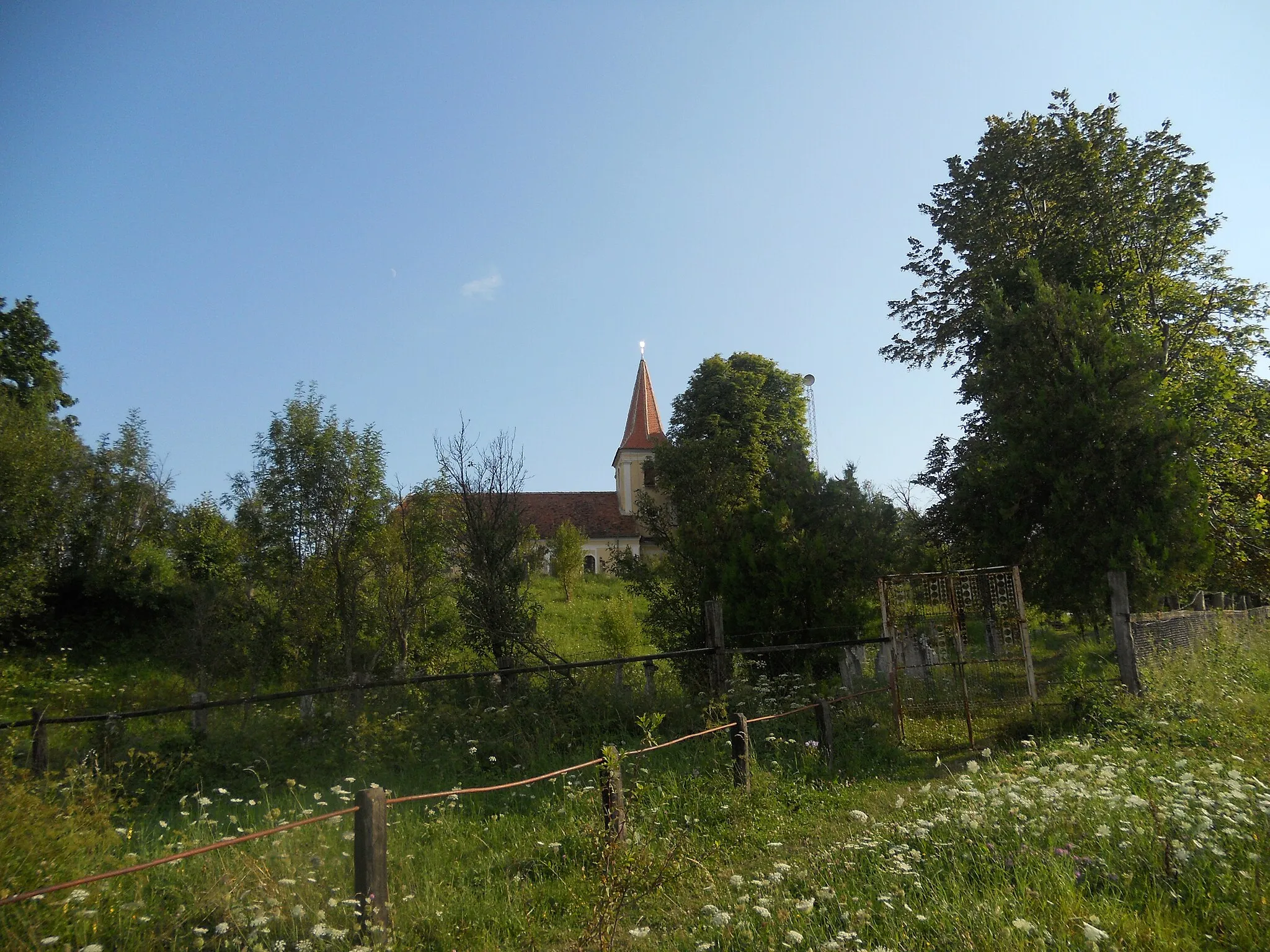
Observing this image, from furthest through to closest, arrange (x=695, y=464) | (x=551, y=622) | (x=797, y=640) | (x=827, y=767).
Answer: (x=551, y=622) → (x=695, y=464) → (x=797, y=640) → (x=827, y=767)

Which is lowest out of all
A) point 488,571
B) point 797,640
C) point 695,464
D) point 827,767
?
point 827,767

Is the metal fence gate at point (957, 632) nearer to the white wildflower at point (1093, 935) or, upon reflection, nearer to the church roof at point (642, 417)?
the white wildflower at point (1093, 935)

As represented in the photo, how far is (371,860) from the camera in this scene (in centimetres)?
405

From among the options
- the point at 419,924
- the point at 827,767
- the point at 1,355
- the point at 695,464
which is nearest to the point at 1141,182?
the point at 695,464

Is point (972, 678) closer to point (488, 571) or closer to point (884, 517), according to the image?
point (884, 517)

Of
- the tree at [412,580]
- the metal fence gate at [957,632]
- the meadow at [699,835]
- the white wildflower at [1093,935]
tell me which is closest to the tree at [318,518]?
the tree at [412,580]

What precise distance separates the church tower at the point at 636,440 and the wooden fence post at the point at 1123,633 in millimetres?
37876

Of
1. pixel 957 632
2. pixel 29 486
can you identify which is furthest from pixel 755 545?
pixel 29 486

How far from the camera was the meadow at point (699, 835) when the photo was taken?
160 inches

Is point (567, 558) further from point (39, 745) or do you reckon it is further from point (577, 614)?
point (39, 745)

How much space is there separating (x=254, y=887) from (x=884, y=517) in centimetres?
1171

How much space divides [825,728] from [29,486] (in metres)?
23.4

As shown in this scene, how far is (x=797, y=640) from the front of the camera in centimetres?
1333

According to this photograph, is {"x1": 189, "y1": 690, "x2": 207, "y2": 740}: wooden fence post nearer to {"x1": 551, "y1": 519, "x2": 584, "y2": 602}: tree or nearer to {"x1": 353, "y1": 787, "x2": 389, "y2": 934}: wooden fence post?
{"x1": 353, "y1": 787, "x2": 389, "y2": 934}: wooden fence post
